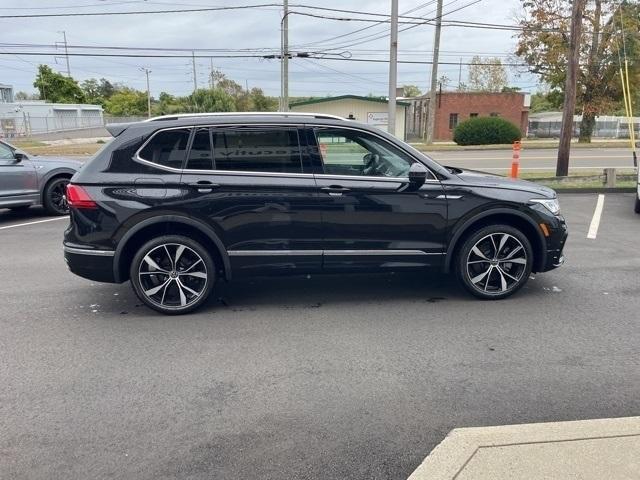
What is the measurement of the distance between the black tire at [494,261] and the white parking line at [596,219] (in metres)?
3.67

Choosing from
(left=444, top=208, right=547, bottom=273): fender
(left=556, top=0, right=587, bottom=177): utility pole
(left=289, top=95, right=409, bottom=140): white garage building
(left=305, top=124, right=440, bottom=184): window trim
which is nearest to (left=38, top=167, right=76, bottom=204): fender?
(left=305, top=124, right=440, bottom=184): window trim

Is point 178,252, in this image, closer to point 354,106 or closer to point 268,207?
point 268,207

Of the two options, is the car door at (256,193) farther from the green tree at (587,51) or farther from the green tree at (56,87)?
the green tree at (56,87)

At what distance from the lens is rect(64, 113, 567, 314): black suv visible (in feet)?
15.8

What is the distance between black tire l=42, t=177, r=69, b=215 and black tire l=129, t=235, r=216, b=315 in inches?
248

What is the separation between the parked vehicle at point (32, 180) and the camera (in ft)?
31.3

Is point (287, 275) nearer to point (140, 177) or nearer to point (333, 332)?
point (333, 332)

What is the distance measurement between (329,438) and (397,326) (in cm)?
180

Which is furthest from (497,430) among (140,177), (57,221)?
(57,221)

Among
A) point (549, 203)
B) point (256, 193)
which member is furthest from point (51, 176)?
point (549, 203)

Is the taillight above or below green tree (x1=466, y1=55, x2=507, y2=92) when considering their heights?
below

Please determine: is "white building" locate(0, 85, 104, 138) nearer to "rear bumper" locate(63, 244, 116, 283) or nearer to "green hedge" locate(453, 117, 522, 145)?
"green hedge" locate(453, 117, 522, 145)

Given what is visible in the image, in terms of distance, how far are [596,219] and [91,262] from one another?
859 cm

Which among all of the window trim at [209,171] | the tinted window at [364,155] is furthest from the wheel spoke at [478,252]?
the window trim at [209,171]
